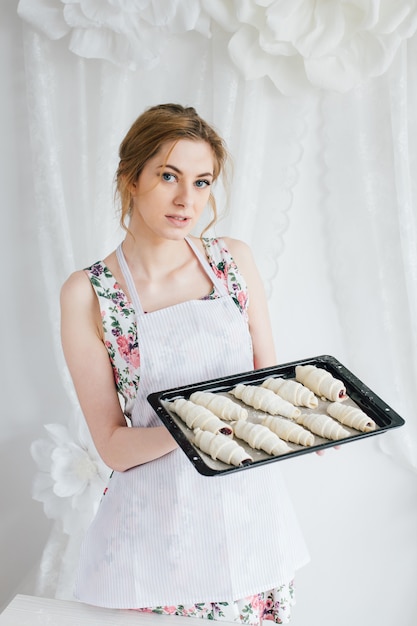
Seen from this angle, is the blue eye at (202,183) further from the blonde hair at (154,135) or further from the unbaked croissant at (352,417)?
the unbaked croissant at (352,417)

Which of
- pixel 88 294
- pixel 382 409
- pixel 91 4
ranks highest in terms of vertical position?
pixel 91 4

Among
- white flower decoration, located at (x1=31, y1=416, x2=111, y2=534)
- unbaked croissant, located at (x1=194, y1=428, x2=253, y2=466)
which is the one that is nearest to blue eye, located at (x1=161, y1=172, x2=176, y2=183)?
unbaked croissant, located at (x1=194, y1=428, x2=253, y2=466)

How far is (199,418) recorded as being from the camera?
1.35 m

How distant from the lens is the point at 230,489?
150cm

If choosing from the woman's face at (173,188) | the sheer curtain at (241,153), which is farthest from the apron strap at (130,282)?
the sheer curtain at (241,153)

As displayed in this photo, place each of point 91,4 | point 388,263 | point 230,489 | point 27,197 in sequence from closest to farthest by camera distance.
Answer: point 230,489, point 91,4, point 388,263, point 27,197

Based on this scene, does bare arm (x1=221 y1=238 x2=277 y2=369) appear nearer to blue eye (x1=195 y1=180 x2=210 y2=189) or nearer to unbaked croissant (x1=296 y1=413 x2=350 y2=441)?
blue eye (x1=195 y1=180 x2=210 y2=189)

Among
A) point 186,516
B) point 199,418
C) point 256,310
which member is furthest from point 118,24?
point 186,516

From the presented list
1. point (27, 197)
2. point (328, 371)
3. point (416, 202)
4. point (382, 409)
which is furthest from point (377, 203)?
point (27, 197)

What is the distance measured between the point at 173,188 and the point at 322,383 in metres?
0.48

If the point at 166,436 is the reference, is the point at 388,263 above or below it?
above

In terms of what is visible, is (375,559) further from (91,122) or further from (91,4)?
(91,4)

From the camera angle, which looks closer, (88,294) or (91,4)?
(88,294)

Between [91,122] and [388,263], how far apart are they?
3.17ft
